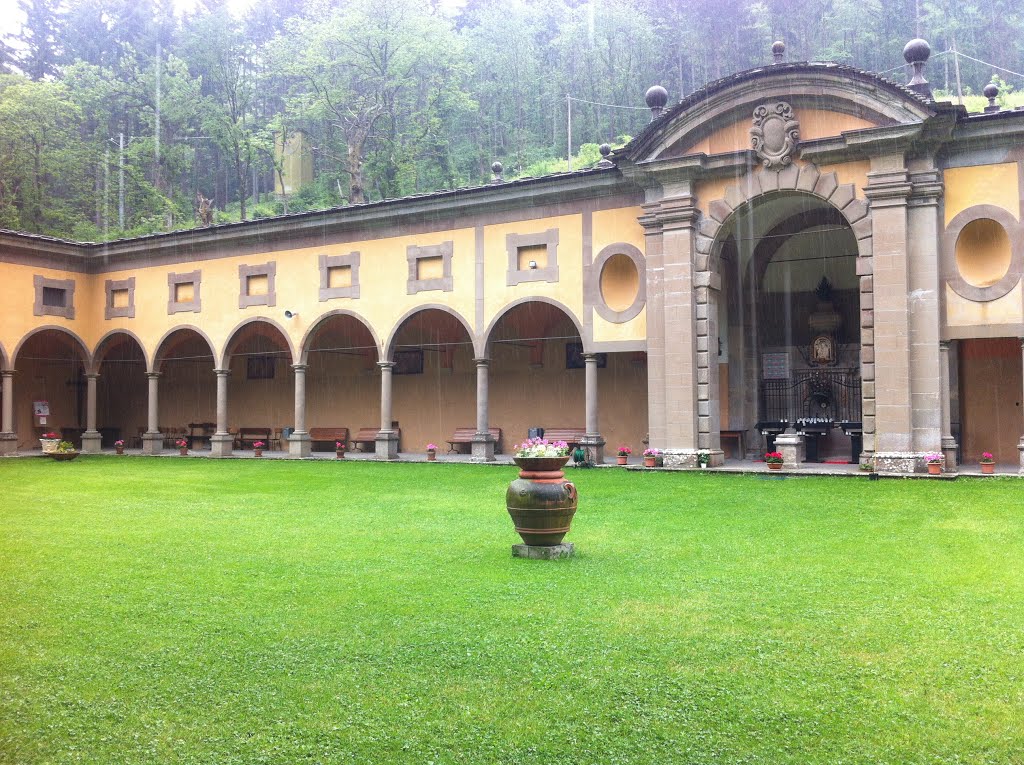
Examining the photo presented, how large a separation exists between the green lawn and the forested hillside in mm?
32781

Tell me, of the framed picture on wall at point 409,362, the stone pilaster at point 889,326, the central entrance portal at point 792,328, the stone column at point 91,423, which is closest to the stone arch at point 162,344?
the stone column at point 91,423

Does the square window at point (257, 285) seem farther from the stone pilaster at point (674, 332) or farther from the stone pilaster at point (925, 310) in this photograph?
the stone pilaster at point (925, 310)

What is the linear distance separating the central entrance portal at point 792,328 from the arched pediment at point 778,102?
2.93 metres

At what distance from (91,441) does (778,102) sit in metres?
22.1

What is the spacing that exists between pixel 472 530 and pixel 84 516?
17.6 feet

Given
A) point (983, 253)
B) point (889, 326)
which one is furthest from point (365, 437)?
point (983, 253)

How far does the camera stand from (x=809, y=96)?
16.8 meters

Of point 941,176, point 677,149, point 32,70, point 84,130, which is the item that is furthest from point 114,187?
point 941,176

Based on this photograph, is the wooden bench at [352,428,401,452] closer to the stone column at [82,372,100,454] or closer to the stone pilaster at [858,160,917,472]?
the stone column at [82,372,100,454]

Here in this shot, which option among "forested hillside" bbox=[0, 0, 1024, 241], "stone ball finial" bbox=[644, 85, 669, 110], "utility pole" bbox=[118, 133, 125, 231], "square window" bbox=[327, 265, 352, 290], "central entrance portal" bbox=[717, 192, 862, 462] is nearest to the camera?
"stone ball finial" bbox=[644, 85, 669, 110]

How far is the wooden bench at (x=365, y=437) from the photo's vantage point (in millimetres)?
25875

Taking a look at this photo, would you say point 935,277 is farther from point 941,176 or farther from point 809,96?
point 809,96

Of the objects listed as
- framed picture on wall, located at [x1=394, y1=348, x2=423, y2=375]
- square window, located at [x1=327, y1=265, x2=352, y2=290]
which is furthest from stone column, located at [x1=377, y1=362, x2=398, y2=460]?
framed picture on wall, located at [x1=394, y1=348, x2=423, y2=375]

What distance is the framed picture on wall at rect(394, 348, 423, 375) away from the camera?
86.2 feet
